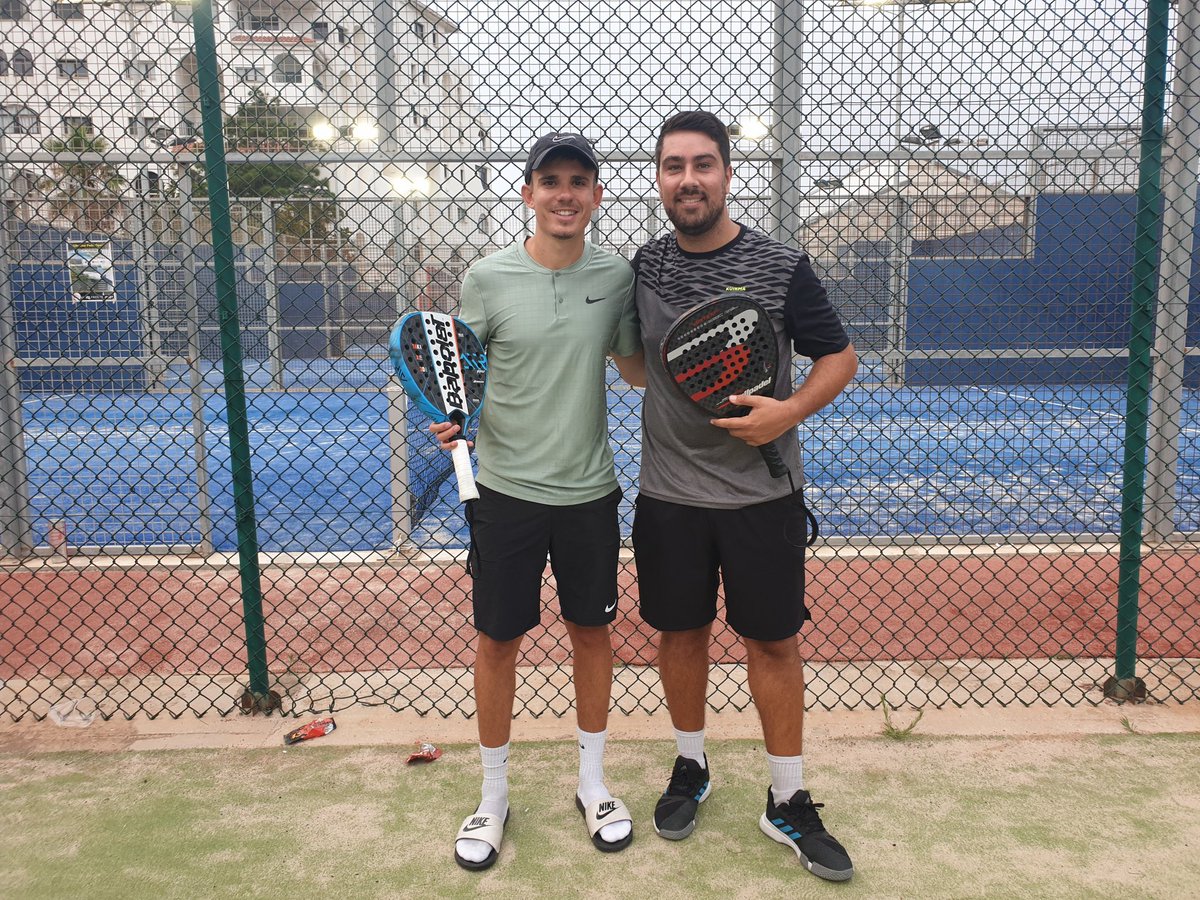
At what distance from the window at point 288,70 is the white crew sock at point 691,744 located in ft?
11.9

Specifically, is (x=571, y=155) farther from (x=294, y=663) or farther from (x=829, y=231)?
Result: (x=829, y=231)

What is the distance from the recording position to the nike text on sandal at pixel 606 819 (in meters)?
2.52

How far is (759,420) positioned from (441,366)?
859mm

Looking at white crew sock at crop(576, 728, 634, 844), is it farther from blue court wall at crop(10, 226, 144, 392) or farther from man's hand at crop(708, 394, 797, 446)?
blue court wall at crop(10, 226, 144, 392)

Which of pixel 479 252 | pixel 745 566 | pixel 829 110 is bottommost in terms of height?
pixel 745 566

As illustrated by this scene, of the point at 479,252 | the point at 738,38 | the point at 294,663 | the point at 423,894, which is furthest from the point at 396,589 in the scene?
the point at 738,38

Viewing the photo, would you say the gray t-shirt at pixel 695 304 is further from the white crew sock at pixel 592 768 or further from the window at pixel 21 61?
the window at pixel 21 61

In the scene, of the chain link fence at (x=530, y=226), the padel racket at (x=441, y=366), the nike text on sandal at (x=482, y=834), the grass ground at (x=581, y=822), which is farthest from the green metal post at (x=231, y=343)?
the nike text on sandal at (x=482, y=834)

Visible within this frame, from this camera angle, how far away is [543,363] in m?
2.43

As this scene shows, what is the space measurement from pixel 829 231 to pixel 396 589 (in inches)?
177

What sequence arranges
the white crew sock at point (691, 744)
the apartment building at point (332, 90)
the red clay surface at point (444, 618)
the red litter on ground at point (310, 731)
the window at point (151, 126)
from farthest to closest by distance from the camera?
the apartment building at point (332, 90) → the window at point (151, 126) → the red clay surface at point (444, 618) → the red litter on ground at point (310, 731) → the white crew sock at point (691, 744)

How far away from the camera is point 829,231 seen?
6969 millimetres

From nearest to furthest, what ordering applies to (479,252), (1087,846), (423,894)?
(423,894) < (1087,846) < (479,252)

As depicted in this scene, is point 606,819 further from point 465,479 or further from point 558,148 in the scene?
point 558,148
